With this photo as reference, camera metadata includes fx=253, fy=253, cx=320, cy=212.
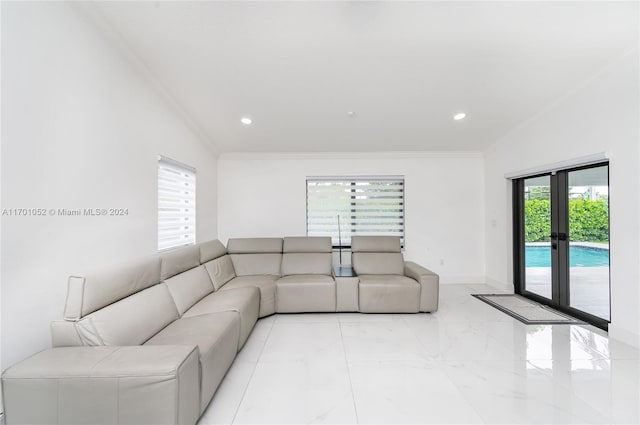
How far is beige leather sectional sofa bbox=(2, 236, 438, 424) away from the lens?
1251 mm

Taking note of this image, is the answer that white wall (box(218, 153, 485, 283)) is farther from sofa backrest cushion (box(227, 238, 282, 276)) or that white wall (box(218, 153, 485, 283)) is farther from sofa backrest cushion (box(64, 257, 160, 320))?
sofa backrest cushion (box(64, 257, 160, 320))

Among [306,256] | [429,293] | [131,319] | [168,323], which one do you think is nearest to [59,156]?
[131,319]

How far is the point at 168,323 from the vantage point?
2.18m

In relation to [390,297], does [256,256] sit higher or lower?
higher

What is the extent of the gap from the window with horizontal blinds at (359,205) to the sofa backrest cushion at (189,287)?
2.32 m

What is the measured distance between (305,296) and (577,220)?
3619 mm

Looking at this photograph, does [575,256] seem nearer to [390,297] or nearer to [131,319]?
[390,297]

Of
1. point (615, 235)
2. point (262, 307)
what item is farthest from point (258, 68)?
point (615, 235)

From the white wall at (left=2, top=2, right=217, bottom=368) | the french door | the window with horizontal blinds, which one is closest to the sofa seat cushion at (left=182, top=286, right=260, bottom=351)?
the white wall at (left=2, top=2, right=217, bottom=368)

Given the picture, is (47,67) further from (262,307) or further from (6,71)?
(262,307)

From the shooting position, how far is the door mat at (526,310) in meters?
3.07

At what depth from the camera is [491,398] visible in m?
1.80

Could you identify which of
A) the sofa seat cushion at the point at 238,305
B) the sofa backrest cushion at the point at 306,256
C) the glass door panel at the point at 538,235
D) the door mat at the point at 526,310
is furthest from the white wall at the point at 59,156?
the glass door panel at the point at 538,235

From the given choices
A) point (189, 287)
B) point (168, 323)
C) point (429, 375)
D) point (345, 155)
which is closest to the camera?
point (429, 375)
